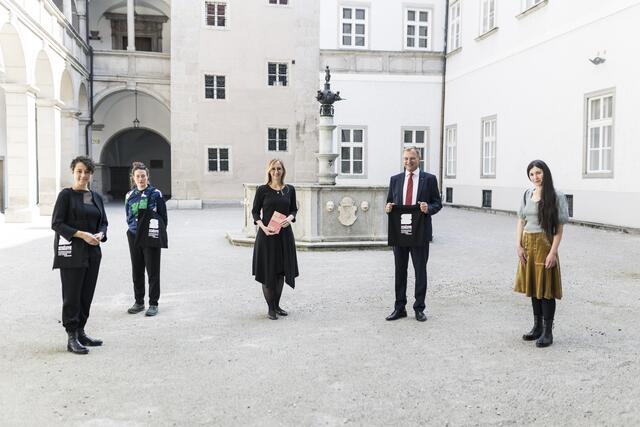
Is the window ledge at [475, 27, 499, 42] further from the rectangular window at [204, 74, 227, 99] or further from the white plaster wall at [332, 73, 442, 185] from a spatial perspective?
the rectangular window at [204, 74, 227, 99]

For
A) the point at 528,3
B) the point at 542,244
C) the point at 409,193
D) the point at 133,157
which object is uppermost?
the point at 528,3

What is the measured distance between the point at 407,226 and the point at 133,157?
100ft

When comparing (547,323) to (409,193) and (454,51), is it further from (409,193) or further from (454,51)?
(454,51)

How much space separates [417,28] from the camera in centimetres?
2709

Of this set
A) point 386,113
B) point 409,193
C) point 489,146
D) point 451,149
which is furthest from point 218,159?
point 409,193

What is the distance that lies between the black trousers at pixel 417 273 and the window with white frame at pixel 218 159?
66.7 feet

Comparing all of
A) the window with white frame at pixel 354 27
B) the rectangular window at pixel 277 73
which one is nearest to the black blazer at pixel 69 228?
the rectangular window at pixel 277 73

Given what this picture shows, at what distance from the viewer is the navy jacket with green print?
6.92 m

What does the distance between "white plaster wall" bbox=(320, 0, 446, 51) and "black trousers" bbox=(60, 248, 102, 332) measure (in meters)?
22.5

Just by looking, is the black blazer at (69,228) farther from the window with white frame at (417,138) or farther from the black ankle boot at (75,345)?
the window with white frame at (417,138)

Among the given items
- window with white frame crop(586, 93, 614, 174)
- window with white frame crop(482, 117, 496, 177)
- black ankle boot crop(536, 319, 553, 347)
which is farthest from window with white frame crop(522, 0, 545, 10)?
black ankle boot crop(536, 319, 553, 347)

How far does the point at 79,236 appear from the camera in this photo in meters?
5.26

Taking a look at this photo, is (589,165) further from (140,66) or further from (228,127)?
(140,66)

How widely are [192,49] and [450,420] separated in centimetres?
2394
